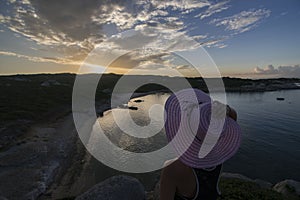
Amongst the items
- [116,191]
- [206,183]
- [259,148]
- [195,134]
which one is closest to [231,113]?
[195,134]

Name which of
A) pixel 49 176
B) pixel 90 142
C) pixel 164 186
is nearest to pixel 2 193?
pixel 49 176

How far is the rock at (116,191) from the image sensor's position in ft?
28.6

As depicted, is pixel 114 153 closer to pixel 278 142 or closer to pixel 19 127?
pixel 19 127

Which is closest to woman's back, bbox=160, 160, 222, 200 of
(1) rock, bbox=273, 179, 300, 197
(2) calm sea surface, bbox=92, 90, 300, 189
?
(1) rock, bbox=273, 179, 300, 197

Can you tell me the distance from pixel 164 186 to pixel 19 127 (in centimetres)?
3263

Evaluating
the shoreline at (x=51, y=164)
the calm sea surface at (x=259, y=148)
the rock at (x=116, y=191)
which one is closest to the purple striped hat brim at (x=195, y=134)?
the rock at (x=116, y=191)

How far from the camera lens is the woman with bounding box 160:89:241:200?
1.90m

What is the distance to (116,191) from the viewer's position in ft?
29.4

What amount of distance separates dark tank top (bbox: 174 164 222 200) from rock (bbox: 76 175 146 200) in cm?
762

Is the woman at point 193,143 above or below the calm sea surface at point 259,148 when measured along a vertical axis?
above

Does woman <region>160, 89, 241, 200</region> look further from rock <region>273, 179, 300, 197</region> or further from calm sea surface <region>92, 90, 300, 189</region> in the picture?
calm sea surface <region>92, 90, 300, 189</region>

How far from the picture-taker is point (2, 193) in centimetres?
1326

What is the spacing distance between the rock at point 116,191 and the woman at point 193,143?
25.3 feet

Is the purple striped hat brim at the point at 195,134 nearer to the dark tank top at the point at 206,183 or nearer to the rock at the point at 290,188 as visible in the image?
the dark tank top at the point at 206,183
